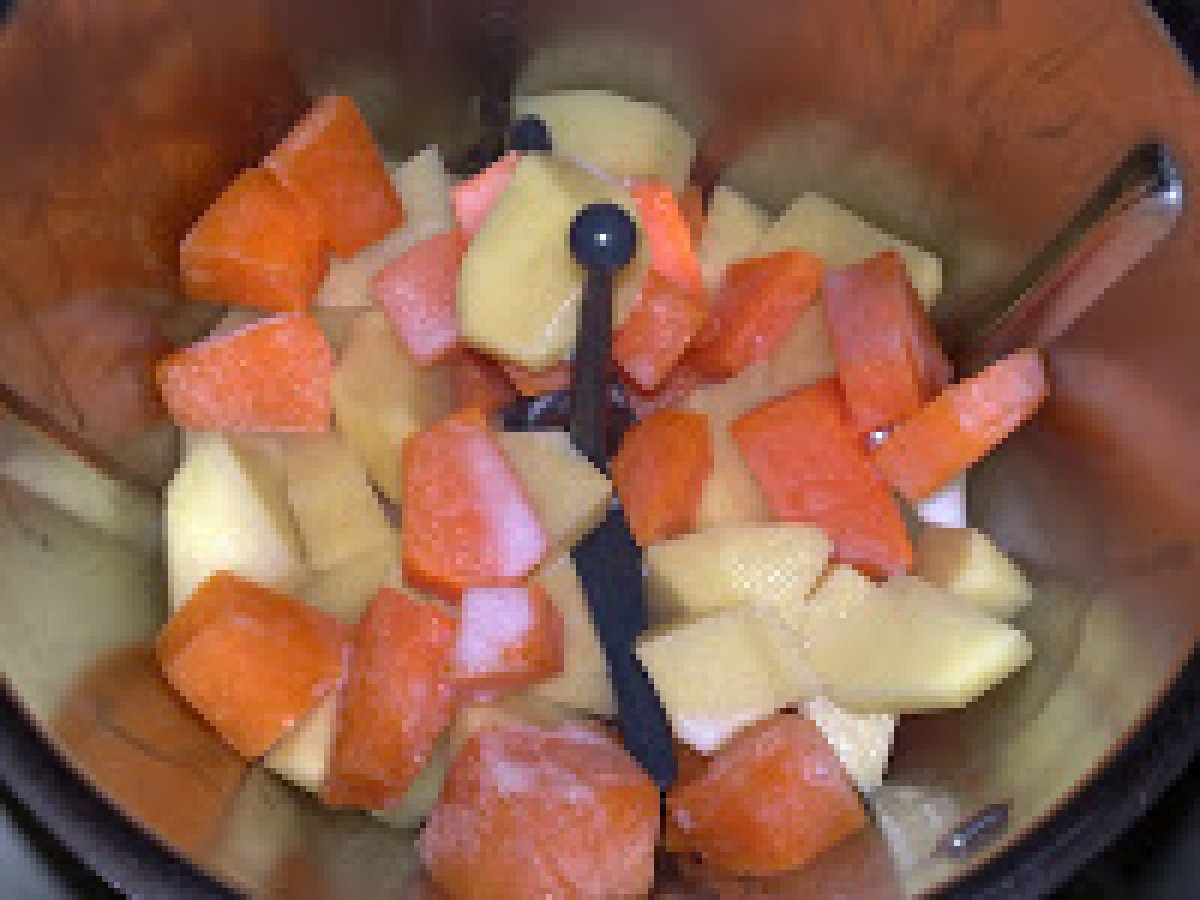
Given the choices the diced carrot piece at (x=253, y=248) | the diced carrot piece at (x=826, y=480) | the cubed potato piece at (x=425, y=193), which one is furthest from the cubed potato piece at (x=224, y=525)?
the diced carrot piece at (x=826, y=480)

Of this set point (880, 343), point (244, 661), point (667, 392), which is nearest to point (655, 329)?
point (667, 392)

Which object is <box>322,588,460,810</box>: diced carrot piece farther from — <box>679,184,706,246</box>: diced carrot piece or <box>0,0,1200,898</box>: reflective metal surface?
<box>679,184,706,246</box>: diced carrot piece

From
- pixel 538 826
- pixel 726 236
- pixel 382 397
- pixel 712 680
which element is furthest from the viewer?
pixel 726 236

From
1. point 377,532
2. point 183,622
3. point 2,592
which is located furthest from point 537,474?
point 2,592

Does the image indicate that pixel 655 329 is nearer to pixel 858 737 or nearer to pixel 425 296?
pixel 425 296

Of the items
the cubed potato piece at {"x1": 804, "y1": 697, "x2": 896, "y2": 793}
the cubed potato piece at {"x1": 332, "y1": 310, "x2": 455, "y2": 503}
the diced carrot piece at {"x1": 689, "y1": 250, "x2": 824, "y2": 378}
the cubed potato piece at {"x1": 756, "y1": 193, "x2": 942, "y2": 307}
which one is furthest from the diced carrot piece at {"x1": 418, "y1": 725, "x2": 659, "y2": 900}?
the cubed potato piece at {"x1": 756, "y1": 193, "x2": 942, "y2": 307}

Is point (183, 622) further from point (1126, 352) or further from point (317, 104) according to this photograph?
point (1126, 352)

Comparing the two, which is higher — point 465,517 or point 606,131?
point 606,131
